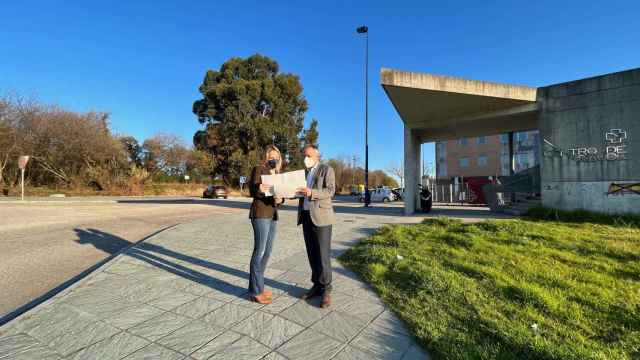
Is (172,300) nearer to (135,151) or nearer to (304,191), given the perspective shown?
(304,191)

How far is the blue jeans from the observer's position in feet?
10.9

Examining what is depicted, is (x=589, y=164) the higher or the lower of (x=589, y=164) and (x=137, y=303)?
the higher

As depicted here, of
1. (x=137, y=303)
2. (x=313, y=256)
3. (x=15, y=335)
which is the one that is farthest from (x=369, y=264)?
(x=15, y=335)

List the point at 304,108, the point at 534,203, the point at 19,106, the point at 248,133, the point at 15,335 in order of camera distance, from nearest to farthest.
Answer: the point at 15,335
the point at 534,203
the point at 19,106
the point at 248,133
the point at 304,108

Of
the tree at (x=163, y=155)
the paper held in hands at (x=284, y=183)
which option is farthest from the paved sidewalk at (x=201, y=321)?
the tree at (x=163, y=155)

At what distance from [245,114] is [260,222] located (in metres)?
36.1

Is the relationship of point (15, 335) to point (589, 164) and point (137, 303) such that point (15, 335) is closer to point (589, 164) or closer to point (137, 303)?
point (137, 303)

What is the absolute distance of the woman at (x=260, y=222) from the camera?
3.29 m

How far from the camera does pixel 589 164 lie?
31.0ft

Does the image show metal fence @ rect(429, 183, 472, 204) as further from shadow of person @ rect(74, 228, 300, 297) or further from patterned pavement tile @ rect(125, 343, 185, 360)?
patterned pavement tile @ rect(125, 343, 185, 360)

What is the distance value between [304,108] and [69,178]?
28210 millimetres

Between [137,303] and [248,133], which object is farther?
[248,133]

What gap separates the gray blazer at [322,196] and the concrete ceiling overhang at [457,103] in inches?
282

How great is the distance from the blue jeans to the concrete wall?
35.4ft
